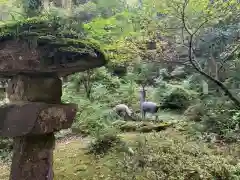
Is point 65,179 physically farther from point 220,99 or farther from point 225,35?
point 225,35

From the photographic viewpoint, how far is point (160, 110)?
372 inches

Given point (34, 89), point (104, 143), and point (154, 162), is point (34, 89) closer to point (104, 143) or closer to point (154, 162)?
point (154, 162)

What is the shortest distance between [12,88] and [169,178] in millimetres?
2575

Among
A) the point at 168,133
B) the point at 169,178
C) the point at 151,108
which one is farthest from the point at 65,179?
the point at 151,108

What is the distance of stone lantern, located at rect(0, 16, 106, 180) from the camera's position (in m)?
3.08

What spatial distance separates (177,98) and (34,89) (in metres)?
6.63

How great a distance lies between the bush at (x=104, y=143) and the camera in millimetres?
5512

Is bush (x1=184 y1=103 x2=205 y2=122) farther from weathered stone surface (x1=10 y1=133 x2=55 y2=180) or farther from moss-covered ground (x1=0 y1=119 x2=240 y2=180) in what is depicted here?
weathered stone surface (x1=10 y1=133 x2=55 y2=180)

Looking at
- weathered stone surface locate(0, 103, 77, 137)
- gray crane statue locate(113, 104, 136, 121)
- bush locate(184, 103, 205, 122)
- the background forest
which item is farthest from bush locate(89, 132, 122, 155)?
bush locate(184, 103, 205, 122)

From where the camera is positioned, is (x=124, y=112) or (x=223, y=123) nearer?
(x=223, y=123)

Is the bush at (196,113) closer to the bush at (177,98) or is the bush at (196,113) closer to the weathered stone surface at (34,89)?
the bush at (177,98)

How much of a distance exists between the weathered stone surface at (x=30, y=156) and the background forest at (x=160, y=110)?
1.01 m

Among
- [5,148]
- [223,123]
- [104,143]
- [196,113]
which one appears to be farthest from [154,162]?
[5,148]

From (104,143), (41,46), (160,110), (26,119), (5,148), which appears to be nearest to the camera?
(41,46)
